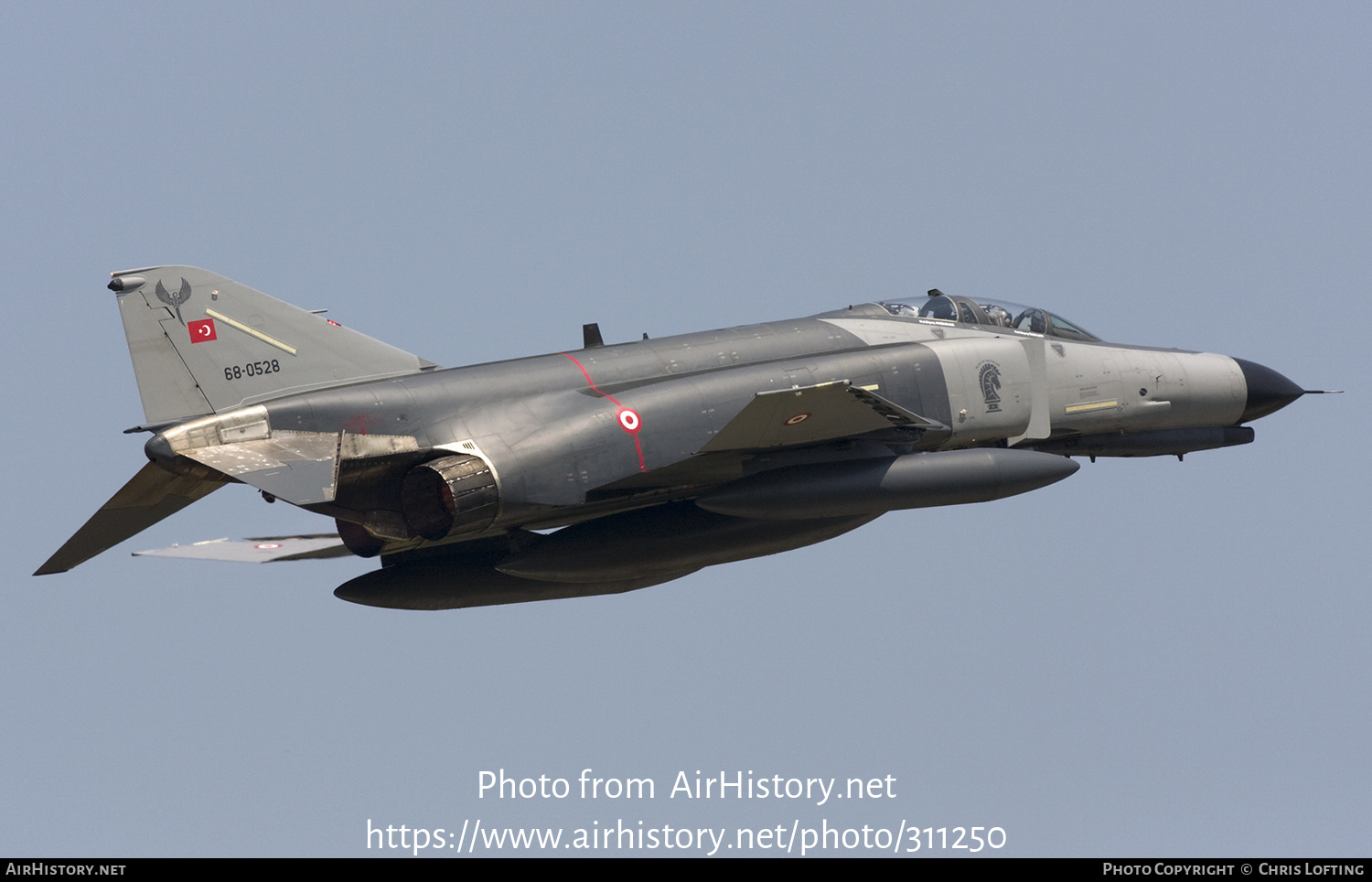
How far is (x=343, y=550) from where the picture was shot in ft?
69.2

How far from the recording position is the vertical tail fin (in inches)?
684

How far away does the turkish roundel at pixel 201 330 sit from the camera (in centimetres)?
1756

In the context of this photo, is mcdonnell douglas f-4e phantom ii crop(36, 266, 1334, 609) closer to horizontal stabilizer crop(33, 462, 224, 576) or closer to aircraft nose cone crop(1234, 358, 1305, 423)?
horizontal stabilizer crop(33, 462, 224, 576)

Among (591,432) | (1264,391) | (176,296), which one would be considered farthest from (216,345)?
(1264,391)

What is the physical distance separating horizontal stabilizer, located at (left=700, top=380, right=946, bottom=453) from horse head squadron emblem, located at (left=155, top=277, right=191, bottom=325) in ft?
18.0

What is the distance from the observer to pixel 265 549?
20953mm

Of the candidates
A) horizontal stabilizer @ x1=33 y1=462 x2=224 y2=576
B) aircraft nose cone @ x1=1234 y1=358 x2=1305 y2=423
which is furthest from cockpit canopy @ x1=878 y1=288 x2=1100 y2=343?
horizontal stabilizer @ x1=33 y1=462 x2=224 y2=576

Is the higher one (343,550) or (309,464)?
(309,464)

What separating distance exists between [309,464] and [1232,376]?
12.1m

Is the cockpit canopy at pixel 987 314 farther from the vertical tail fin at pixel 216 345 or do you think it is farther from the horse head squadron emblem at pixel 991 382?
the vertical tail fin at pixel 216 345

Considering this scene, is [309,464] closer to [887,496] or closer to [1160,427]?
[887,496]

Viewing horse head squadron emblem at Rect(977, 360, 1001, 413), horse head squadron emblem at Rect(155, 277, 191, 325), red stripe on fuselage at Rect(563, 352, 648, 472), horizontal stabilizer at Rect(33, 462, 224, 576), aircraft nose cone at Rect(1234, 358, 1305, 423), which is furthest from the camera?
aircraft nose cone at Rect(1234, 358, 1305, 423)

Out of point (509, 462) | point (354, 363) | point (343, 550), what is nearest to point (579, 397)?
point (509, 462)

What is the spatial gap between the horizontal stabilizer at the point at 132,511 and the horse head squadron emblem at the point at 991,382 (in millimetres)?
8780
